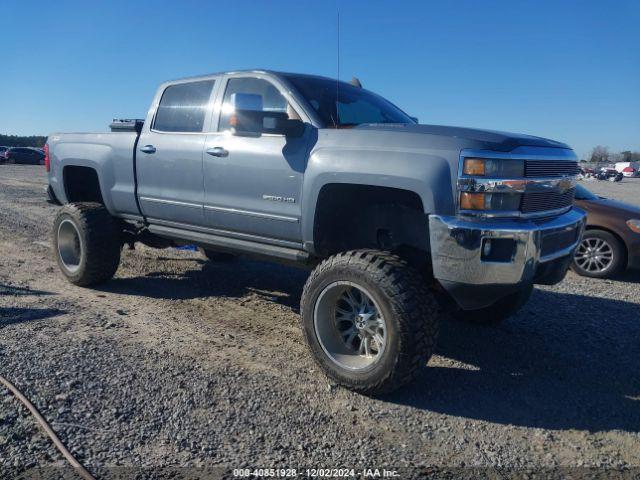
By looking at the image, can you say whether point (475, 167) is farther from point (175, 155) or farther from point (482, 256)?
point (175, 155)

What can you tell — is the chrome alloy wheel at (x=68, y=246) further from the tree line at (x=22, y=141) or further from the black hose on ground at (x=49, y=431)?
the tree line at (x=22, y=141)

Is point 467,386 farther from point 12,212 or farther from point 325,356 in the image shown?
point 12,212

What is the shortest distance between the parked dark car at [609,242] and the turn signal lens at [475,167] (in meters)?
4.46

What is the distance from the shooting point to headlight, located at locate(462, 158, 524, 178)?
3156 mm

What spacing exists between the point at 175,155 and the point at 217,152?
0.59 metres

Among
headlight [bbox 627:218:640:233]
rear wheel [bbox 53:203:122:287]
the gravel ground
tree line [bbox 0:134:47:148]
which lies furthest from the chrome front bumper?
tree line [bbox 0:134:47:148]

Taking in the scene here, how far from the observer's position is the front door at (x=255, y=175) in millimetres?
3979

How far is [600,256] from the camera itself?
7035 millimetres

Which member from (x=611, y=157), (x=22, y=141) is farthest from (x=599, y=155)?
(x=22, y=141)

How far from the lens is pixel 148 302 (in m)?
5.33

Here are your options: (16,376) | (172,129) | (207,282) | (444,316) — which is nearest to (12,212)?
(207,282)

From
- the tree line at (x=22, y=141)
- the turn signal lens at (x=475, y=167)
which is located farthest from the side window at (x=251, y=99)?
the tree line at (x=22, y=141)

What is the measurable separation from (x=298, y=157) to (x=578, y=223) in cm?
206

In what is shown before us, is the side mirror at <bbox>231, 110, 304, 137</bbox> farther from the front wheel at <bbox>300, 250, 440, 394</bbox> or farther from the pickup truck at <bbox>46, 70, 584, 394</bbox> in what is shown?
the front wheel at <bbox>300, 250, 440, 394</bbox>
